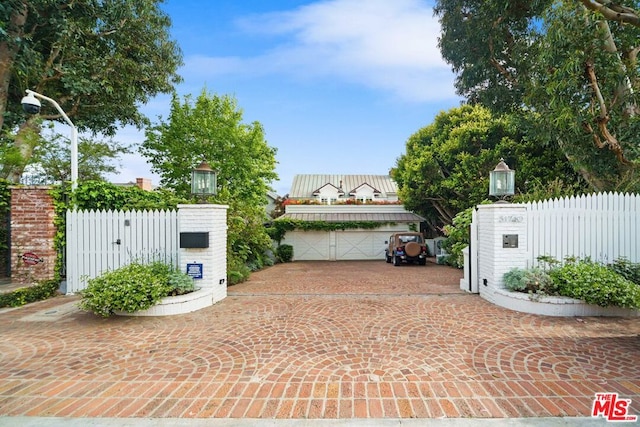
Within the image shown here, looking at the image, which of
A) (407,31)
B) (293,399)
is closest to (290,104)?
(407,31)

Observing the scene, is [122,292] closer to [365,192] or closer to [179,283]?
[179,283]

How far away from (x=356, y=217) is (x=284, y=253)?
16.2 ft

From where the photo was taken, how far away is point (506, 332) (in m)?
4.18

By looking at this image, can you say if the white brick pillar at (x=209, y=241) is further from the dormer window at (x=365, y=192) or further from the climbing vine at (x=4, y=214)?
the dormer window at (x=365, y=192)

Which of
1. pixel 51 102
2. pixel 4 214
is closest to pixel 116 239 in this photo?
pixel 4 214

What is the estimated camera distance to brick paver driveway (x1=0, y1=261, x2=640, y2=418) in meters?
2.52

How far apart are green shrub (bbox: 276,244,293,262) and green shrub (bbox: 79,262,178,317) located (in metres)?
10.6

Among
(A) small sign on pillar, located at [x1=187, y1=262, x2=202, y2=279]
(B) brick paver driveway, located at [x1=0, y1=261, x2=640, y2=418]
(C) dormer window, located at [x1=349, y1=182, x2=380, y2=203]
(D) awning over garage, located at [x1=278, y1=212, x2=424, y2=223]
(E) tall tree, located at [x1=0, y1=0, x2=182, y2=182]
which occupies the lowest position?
(B) brick paver driveway, located at [x1=0, y1=261, x2=640, y2=418]

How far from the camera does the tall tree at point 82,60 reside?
7.91m

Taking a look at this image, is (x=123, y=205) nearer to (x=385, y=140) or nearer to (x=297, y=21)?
(x=297, y=21)

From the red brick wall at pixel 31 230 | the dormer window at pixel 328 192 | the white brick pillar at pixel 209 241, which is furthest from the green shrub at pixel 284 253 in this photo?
the red brick wall at pixel 31 230

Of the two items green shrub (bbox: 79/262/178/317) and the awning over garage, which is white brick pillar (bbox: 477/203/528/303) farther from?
the awning over garage

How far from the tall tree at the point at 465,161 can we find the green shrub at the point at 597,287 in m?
6.01

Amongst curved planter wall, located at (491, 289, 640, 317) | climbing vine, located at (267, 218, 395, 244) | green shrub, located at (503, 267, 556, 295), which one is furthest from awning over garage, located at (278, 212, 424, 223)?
curved planter wall, located at (491, 289, 640, 317)
